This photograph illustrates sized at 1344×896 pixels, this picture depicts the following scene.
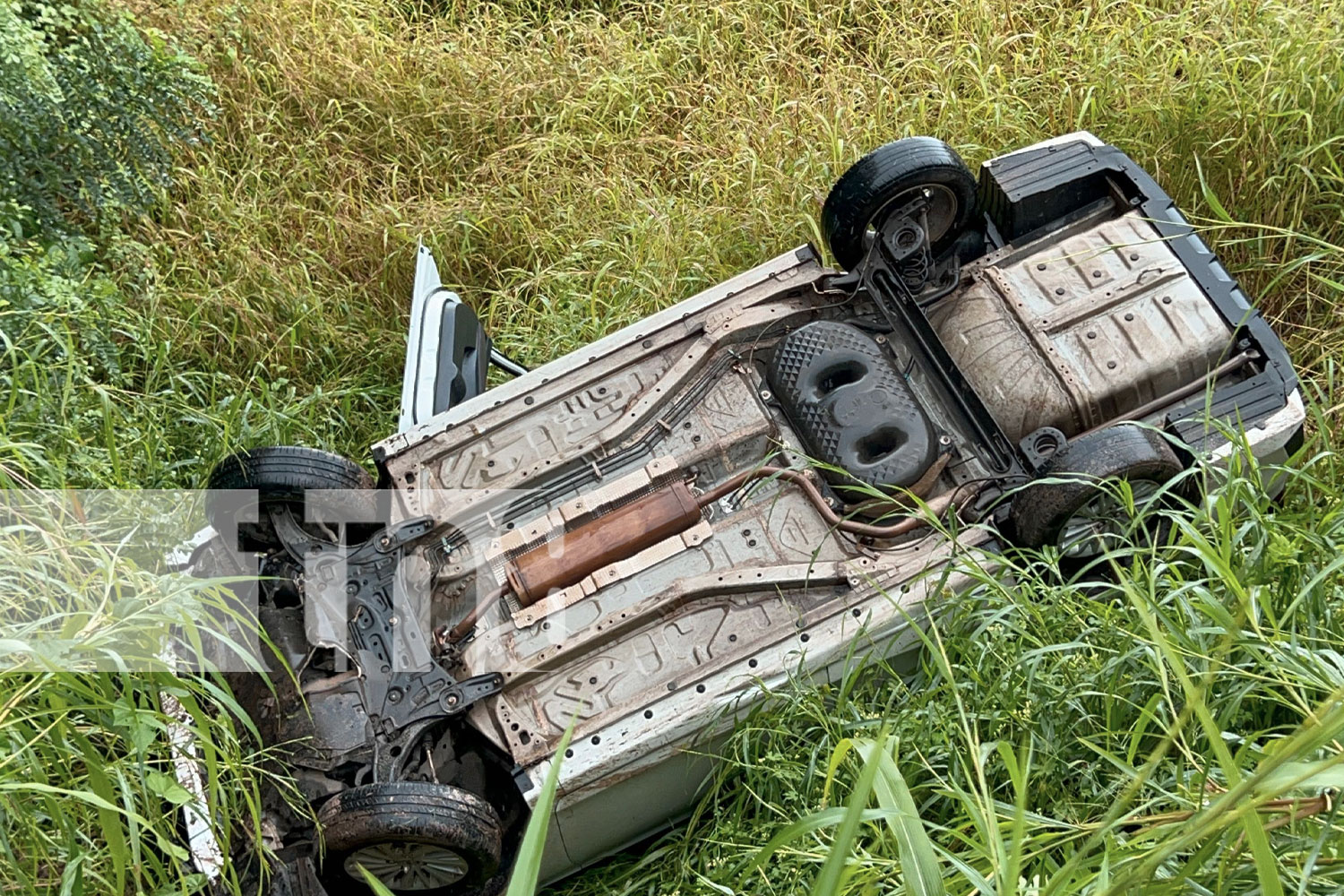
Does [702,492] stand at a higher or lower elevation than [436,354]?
lower

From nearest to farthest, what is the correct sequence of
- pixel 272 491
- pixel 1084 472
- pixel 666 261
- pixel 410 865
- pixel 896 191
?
pixel 410 865
pixel 1084 472
pixel 272 491
pixel 896 191
pixel 666 261

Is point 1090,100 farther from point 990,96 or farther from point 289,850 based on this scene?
Answer: point 289,850

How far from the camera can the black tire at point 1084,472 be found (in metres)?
3.79

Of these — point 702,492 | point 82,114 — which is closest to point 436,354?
point 702,492

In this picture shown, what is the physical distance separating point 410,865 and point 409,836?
27cm

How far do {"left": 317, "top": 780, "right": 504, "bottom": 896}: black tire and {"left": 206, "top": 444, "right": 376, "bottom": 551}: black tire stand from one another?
109cm

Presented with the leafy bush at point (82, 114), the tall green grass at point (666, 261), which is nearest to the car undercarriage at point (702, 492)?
the tall green grass at point (666, 261)

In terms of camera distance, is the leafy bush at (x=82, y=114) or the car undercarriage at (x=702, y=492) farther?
the leafy bush at (x=82, y=114)

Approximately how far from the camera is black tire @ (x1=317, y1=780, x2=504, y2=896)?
137 inches

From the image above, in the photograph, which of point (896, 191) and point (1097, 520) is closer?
point (1097, 520)

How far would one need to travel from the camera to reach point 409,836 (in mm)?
3463

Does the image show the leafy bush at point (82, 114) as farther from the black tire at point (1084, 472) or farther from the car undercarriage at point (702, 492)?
the black tire at point (1084, 472)

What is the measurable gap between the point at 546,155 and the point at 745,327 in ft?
7.05

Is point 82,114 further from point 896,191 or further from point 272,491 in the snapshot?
point 896,191
